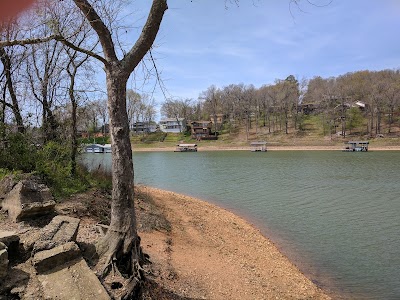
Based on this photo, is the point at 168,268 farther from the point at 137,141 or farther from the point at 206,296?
the point at 137,141

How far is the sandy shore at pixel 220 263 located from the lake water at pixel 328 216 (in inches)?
39.4

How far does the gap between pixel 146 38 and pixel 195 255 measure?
18.9 feet

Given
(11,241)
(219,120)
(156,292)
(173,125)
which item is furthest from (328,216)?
(173,125)

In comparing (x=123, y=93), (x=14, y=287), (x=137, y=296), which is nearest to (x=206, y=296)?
(x=137, y=296)

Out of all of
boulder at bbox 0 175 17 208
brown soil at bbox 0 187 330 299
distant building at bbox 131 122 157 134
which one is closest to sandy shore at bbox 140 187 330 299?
brown soil at bbox 0 187 330 299

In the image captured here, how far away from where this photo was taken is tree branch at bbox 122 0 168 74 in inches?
211

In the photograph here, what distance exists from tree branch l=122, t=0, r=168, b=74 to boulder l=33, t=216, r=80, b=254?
2516mm

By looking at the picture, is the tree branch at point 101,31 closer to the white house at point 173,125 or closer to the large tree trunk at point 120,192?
the large tree trunk at point 120,192

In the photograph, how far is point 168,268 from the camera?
23.5 feet

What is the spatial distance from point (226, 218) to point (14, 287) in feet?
35.7

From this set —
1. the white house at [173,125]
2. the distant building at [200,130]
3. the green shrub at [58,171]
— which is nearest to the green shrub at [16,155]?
the green shrub at [58,171]

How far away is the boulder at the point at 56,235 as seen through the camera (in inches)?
181

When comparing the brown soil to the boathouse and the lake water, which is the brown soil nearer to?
the lake water

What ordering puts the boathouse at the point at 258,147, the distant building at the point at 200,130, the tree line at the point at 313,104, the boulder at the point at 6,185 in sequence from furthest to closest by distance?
1. the distant building at the point at 200,130
2. the tree line at the point at 313,104
3. the boathouse at the point at 258,147
4. the boulder at the point at 6,185
